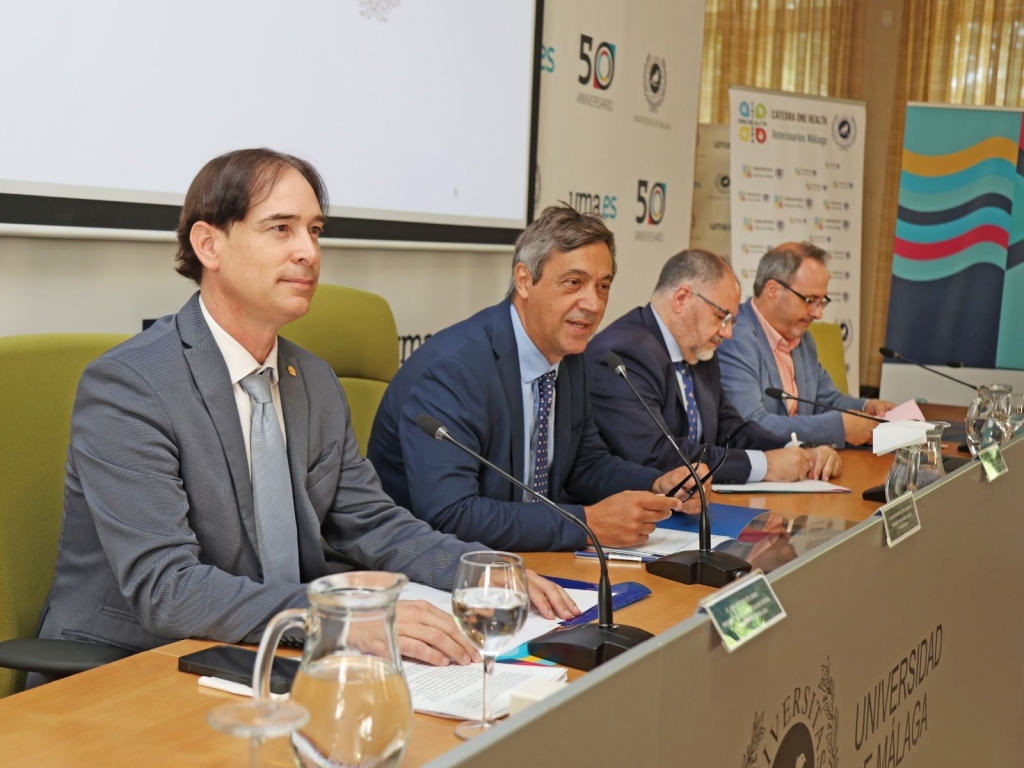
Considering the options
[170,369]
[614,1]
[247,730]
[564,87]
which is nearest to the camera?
[247,730]

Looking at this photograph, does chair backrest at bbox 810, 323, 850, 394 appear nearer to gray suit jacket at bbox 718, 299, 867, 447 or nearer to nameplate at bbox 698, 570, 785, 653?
gray suit jacket at bbox 718, 299, 867, 447

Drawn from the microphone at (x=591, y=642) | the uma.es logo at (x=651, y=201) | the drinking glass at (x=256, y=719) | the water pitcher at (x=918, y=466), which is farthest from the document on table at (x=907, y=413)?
the drinking glass at (x=256, y=719)

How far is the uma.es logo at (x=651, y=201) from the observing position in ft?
15.4

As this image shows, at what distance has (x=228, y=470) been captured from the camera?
1624 mm

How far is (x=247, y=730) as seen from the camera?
668 mm

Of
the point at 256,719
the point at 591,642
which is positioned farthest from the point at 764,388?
the point at 256,719

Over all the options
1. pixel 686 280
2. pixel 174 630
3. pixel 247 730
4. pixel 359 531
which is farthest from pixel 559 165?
pixel 247 730

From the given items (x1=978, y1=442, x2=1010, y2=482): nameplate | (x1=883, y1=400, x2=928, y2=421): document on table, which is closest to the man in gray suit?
(x1=978, y1=442, x2=1010, y2=482): nameplate

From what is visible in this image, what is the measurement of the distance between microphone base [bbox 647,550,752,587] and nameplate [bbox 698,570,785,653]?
1.98ft

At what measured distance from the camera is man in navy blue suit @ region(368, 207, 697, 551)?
203cm

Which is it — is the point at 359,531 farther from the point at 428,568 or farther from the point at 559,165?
the point at 559,165

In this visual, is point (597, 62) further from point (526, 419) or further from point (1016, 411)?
point (526, 419)

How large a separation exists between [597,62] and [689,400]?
1.74 metres

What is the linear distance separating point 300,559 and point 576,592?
17.6 inches
